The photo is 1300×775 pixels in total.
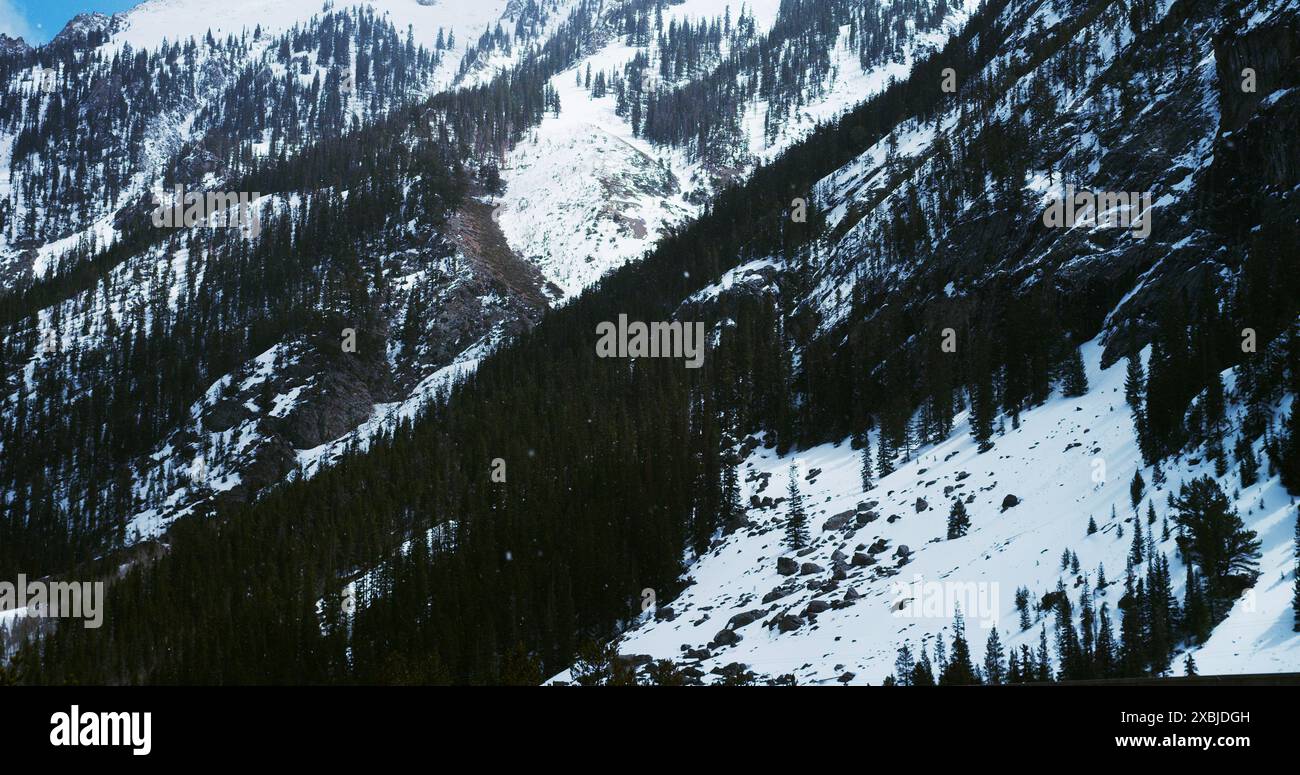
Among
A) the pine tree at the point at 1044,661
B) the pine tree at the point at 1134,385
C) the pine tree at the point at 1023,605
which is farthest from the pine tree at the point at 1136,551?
the pine tree at the point at 1134,385

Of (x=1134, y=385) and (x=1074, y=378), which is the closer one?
(x=1134, y=385)

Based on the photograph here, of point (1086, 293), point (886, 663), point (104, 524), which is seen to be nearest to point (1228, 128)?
point (1086, 293)

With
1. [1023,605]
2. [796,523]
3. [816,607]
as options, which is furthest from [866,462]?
[1023,605]

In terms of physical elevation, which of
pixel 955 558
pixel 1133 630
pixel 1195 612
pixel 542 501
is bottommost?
pixel 1133 630

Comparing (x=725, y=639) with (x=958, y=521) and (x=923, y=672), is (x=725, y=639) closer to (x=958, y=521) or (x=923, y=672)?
(x=958, y=521)

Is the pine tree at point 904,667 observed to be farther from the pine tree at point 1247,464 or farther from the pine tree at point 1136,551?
the pine tree at point 1247,464
